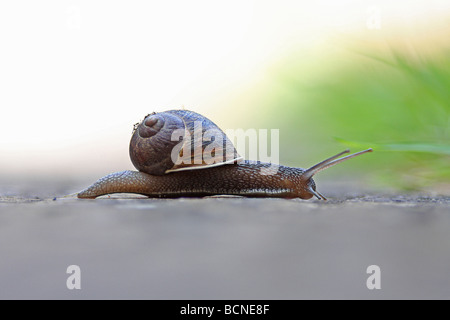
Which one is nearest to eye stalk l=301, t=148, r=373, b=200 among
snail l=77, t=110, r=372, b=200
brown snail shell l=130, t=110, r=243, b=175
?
snail l=77, t=110, r=372, b=200

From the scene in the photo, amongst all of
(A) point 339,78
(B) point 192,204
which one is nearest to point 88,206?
(B) point 192,204

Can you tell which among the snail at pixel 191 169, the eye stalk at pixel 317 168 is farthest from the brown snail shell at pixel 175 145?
the eye stalk at pixel 317 168

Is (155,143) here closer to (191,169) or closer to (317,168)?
(191,169)

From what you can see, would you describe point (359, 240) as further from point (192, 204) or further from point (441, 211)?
point (192, 204)

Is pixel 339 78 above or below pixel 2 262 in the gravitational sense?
above

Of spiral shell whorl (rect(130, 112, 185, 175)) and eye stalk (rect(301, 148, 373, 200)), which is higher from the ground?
spiral shell whorl (rect(130, 112, 185, 175))

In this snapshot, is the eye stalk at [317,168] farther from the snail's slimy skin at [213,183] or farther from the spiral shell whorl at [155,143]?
the spiral shell whorl at [155,143]

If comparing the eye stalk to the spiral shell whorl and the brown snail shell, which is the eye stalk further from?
the spiral shell whorl
